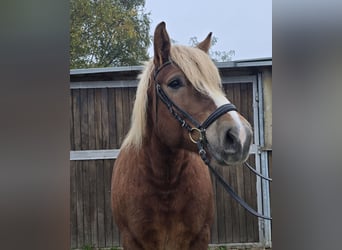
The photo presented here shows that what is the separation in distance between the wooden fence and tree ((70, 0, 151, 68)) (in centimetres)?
4

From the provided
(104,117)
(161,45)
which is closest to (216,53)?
(161,45)

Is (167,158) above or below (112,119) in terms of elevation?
below

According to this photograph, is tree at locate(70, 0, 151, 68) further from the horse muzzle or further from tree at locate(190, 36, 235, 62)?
the horse muzzle

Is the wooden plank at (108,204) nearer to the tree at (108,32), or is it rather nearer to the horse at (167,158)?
the horse at (167,158)

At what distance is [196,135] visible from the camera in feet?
2.43

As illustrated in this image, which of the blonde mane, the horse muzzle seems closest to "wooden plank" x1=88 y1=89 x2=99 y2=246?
the blonde mane

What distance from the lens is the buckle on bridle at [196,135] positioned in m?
0.73

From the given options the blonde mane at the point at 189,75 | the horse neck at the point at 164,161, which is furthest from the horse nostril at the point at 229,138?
the horse neck at the point at 164,161

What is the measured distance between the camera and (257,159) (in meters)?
0.86

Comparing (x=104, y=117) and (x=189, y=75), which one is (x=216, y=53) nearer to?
(x=189, y=75)

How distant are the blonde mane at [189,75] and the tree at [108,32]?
2.6 inches

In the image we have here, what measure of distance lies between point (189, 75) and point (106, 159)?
0.35 meters

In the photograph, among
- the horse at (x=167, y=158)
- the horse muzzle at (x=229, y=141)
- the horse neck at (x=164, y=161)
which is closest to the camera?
the horse muzzle at (x=229, y=141)
